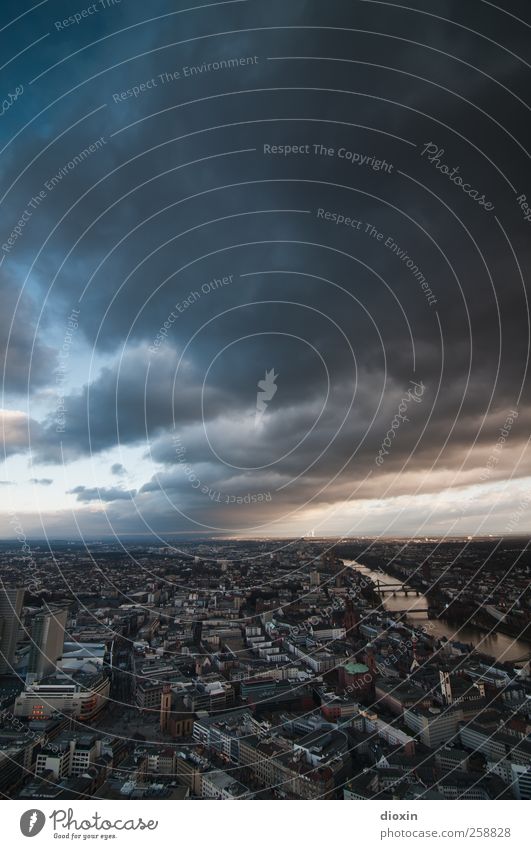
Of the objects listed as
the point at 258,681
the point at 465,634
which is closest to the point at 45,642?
the point at 258,681

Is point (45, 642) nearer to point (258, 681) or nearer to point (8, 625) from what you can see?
point (8, 625)

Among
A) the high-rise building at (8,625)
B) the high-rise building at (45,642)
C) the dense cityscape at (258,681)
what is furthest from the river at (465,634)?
the high-rise building at (8,625)

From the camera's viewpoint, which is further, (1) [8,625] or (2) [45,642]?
(2) [45,642]

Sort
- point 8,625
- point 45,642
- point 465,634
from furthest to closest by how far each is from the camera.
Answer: point 465,634 < point 45,642 < point 8,625

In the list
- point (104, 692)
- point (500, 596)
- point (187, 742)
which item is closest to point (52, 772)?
point (187, 742)

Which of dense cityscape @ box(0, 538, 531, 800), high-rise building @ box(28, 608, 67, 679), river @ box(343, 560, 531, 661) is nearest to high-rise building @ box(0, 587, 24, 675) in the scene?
dense cityscape @ box(0, 538, 531, 800)

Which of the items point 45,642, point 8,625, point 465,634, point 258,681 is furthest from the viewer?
point 465,634
